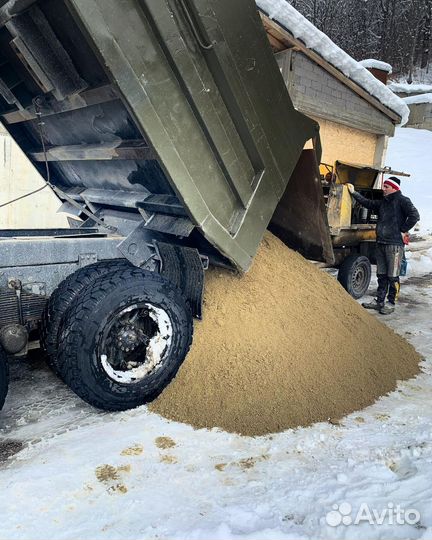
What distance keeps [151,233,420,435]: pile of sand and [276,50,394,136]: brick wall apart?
308 inches

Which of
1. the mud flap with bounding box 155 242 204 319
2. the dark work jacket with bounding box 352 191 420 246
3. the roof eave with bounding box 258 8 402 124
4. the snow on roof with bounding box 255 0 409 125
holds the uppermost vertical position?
the snow on roof with bounding box 255 0 409 125

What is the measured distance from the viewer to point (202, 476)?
2.35m

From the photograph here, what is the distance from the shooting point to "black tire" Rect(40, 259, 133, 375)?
2.81m

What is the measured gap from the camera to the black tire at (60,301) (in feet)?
9.21

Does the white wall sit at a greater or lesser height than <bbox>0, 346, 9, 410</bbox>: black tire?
greater

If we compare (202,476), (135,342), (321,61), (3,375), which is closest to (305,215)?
(135,342)

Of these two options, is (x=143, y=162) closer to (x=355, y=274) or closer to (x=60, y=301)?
(x=60, y=301)

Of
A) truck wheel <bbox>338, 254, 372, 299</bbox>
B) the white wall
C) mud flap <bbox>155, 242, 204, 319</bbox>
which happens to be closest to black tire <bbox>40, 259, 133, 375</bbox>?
mud flap <bbox>155, 242, 204, 319</bbox>

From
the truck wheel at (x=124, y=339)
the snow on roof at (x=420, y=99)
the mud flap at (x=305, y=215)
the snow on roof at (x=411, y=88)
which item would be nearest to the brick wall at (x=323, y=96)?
the mud flap at (x=305, y=215)

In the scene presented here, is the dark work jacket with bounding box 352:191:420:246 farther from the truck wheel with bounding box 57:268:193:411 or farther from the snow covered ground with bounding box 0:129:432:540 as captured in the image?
the truck wheel with bounding box 57:268:193:411

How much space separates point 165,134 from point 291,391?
6.31 feet

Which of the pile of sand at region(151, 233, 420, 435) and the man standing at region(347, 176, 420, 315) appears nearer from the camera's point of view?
the pile of sand at region(151, 233, 420, 435)

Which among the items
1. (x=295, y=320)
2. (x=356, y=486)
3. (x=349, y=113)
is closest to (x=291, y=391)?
(x=295, y=320)

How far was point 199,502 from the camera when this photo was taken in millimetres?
2141
